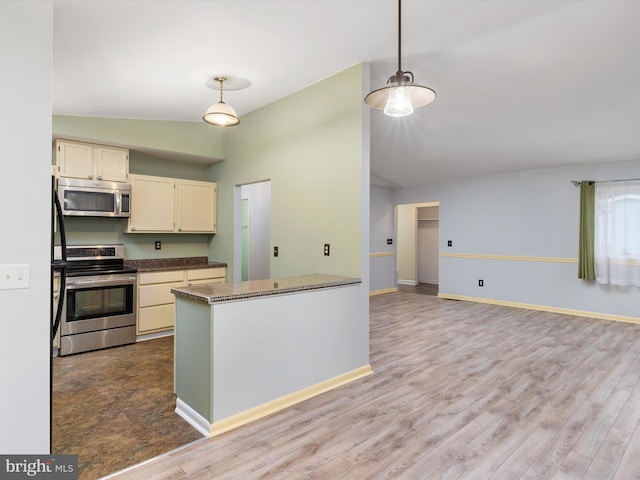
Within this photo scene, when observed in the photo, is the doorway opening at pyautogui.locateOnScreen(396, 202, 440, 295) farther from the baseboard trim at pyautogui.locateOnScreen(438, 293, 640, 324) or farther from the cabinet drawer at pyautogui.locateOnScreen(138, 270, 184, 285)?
the cabinet drawer at pyautogui.locateOnScreen(138, 270, 184, 285)

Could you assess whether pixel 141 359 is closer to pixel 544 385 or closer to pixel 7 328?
pixel 7 328

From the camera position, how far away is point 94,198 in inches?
160

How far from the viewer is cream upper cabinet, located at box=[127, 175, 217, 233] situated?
4406 mm

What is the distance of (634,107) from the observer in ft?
11.7

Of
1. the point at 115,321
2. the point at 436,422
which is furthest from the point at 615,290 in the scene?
the point at 115,321

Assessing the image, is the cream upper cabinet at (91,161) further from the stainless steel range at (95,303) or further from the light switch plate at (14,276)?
the light switch plate at (14,276)

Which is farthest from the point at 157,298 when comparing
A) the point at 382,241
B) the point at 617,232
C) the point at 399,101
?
the point at 617,232

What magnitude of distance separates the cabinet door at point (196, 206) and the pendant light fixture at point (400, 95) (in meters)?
3.51

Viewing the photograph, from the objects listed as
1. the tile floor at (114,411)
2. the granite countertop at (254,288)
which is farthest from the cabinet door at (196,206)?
the granite countertop at (254,288)

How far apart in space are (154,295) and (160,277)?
225 mm

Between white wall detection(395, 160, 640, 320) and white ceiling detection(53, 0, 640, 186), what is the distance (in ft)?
5.14

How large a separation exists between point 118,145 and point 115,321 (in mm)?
2017

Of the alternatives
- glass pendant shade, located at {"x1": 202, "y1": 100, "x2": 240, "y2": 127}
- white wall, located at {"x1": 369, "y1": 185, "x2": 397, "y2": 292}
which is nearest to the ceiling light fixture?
glass pendant shade, located at {"x1": 202, "y1": 100, "x2": 240, "y2": 127}

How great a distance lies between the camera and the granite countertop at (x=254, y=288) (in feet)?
7.65
